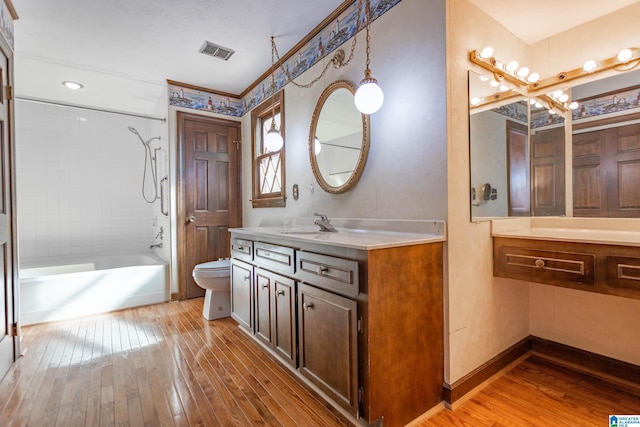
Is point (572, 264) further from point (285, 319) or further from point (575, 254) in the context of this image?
point (285, 319)

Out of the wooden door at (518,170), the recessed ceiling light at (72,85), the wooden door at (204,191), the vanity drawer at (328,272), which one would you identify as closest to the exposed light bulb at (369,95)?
the vanity drawer at (328,272)

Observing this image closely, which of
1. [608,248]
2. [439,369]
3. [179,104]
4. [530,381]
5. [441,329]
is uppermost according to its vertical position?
[179,104]

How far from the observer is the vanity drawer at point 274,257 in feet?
5.85

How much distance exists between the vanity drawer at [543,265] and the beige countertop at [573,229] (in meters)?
0.08

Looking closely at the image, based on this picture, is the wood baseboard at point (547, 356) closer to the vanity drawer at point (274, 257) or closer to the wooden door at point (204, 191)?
the vanity drawer at point (274, 257)

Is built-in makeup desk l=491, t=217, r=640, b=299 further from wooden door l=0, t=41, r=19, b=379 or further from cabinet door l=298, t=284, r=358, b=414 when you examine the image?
wooden door l=0, t=41, r=19, b=379

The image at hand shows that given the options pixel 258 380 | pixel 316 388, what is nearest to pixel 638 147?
pixel 316 388

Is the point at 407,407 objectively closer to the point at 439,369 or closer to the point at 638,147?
the point at 439,369

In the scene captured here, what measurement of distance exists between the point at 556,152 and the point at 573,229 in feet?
1.73

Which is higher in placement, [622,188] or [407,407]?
[622,188]

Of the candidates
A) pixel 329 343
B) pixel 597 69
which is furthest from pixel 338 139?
pixel 597 69

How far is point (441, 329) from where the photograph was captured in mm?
1571

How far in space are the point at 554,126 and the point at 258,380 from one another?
2.54 meters

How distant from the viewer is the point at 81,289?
2941 millimetres
